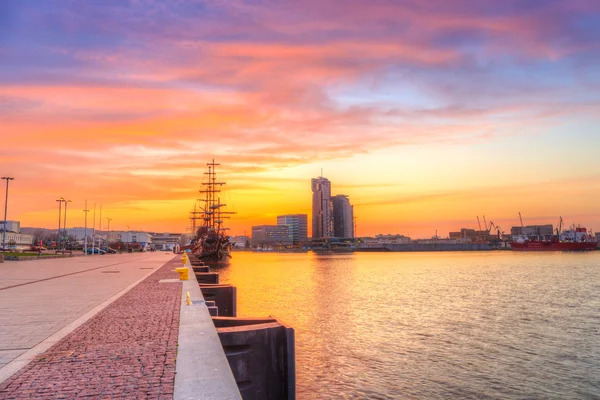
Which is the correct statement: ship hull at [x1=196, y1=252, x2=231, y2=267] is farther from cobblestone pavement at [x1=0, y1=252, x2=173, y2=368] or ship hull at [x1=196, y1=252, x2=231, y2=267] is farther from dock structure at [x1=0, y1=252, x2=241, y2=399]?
dock structure at [x1=0, y1=252, x2=241, y2=399]

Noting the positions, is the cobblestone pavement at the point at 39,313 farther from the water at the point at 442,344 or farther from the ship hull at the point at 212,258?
the ship hull at the point at 212,258

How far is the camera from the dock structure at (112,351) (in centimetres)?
625

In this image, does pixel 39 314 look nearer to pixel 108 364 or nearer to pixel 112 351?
pixel 112 351

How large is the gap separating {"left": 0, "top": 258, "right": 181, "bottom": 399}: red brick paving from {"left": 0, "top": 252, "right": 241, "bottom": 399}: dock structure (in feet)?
0.04

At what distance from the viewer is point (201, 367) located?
7.07m

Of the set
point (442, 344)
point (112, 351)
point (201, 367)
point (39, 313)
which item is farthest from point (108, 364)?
point (442, 344)

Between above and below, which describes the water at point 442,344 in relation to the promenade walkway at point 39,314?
below

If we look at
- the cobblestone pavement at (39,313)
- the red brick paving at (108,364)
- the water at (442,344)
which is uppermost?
Result: the red brick paving at (108,364)

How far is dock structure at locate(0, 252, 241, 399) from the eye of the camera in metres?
6.25

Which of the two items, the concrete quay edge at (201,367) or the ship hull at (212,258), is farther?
the ship hull at (212,258)

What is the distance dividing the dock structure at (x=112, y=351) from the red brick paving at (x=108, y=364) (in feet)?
0.04

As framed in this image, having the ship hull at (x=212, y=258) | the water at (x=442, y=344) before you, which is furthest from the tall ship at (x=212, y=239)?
the water at (x=442, y=344)

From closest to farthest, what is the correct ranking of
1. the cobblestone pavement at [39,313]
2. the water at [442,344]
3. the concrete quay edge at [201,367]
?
the concrete quay edge at [201,367] → the cobblestone pavement at [39,313] → the water at [442,344]

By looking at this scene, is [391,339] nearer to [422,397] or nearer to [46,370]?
[422,397]
